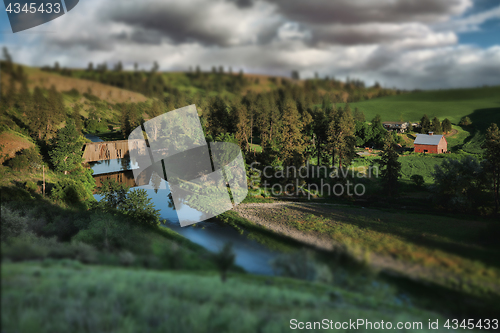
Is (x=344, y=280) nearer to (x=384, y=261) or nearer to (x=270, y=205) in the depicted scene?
(x=384, y=261)

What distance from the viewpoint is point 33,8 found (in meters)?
11.6

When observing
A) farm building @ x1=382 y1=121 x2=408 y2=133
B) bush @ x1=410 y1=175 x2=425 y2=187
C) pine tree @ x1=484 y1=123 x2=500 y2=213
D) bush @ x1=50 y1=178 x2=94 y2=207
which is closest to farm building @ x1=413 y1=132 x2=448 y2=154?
farm building @ x1=382 y1=121 x2=408 y2=133

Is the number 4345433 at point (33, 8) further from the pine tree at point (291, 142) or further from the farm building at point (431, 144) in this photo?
the farm building at point (431, 144)

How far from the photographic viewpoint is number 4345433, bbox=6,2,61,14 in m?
11.4

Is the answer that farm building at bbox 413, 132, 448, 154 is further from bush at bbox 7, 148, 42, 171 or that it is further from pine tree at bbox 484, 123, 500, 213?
bush at bbox 7, 148, 42, 171

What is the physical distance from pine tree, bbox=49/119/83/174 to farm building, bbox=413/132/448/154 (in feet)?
108

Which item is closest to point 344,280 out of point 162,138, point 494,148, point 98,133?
point 494,148

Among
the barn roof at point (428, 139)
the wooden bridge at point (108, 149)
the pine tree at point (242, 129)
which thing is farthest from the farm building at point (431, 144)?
the wooden bridge at point (108, 149)

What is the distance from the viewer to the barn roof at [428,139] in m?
29.9

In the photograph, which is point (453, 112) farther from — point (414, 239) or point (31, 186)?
point (31, 186)

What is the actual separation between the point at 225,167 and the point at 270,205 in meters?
5.08

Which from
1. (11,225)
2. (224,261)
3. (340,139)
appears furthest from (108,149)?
(224,261)

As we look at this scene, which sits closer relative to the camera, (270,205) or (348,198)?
(270,205)

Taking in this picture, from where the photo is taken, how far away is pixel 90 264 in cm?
759
